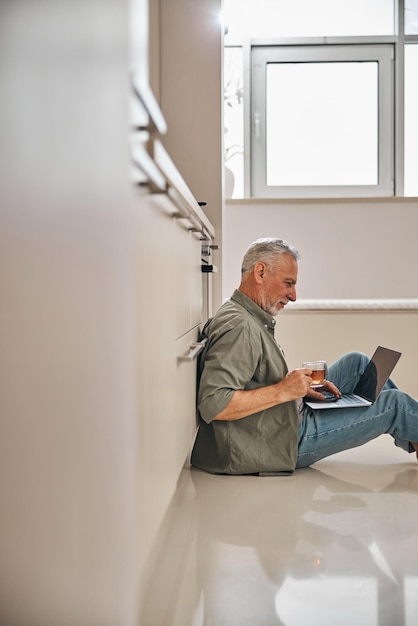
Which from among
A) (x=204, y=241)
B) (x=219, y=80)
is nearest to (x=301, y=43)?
(x=219, y=80)

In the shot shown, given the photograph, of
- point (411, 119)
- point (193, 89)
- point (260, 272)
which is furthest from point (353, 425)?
point (411, 119)

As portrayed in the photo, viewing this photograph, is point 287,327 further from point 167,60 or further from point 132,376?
point 132,376

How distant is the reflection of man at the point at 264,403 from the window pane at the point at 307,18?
123 inches

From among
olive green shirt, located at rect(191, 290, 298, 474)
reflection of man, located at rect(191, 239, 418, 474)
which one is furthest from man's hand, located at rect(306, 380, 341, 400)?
olive green shirt, located at rect(191, 290, 298, 474)

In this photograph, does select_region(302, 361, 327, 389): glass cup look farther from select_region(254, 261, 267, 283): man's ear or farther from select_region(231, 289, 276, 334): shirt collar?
select_region(254, 261, 267, 283): man's ear

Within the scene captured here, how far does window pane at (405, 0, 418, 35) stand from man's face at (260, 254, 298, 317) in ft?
11.0

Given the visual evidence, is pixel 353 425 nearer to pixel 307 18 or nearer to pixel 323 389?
pixel 323 389

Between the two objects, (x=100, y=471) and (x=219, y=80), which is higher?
(x=219, y=80)

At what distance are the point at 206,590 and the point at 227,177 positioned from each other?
390 cm

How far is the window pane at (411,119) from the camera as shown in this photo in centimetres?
548

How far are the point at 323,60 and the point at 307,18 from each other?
12.6 inches

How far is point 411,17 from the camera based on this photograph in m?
5.41

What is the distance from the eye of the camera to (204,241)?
10.3 ft

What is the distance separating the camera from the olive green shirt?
8.38 ft
